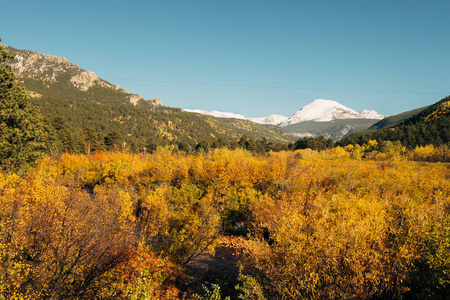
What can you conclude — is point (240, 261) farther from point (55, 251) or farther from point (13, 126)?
point (13, 126)

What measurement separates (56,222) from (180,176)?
32.1 m

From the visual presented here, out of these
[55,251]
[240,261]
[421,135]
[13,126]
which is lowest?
[240,261]

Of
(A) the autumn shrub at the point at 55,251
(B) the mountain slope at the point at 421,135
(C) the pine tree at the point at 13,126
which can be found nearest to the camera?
(A) the autumn shrub at the point at 55,251

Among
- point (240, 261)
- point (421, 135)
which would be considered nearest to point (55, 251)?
point (240, 261)

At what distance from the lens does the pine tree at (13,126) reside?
32.5 meters

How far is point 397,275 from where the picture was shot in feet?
Result: 39.7

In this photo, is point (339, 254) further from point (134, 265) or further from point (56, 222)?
point (56, 222)

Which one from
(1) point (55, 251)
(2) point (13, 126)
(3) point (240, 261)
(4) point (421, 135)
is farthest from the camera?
(4) point (421, 135)

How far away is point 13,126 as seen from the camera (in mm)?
35438

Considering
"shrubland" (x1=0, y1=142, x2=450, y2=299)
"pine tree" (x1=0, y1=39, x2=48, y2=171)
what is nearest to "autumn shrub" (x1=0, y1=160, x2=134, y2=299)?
"shrubland" (x1=0, y1=142, x2=450, y2=299)

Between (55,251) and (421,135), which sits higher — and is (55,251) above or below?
below

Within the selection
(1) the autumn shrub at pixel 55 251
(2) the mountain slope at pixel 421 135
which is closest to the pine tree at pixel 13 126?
(1) the autumn shrub at pixel 55 251

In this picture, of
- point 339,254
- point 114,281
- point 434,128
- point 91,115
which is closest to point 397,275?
point 339,254

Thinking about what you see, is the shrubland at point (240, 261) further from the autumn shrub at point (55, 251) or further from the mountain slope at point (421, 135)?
the mountain slope at point (421, 135)
